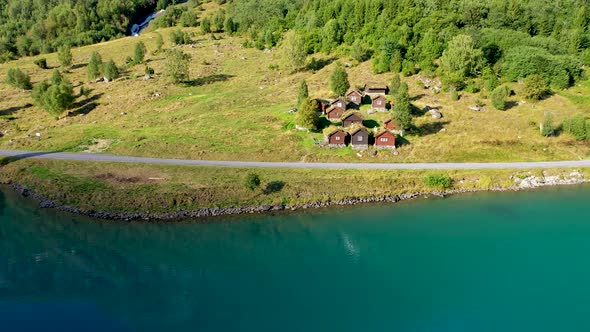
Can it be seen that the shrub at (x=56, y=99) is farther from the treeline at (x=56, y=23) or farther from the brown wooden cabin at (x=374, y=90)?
the brown wooden cabin at (x=374, y=90)

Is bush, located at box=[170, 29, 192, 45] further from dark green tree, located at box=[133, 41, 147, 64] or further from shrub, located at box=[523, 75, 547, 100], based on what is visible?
shrub, located at box=[523, 75, 547, 100]

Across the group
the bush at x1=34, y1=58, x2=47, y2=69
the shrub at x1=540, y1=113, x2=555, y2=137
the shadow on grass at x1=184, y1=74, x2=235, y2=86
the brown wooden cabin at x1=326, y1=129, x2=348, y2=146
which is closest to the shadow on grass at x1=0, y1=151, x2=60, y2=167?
the shadow on grass at x1=184, y1=74, x2=235, y2=86

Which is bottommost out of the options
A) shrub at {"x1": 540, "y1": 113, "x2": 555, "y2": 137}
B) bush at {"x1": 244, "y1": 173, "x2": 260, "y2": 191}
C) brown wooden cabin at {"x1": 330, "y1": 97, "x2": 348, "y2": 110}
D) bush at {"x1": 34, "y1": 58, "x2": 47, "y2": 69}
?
shrub at {"x1": 540, "y1": 113, "x2": 555, "y2": 137}

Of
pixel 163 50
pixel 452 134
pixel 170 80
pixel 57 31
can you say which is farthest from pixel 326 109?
pixel 57 31

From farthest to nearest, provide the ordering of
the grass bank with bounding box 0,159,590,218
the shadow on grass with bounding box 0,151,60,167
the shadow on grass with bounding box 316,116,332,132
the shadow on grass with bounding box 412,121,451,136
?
the shadow on grass with bounding box 316,116,332,132 < the shadow on grass with bounding box 412,121,451,136 < the shadow on grass with bounding box 0,151,60,167 < the grass bank with bounding box 0,159,590,218

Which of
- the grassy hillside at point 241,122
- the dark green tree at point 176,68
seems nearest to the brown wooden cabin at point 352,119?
the grassy hillside at point 241,122

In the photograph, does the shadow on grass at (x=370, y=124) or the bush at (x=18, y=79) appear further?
the bush at (x=18, y=79)
